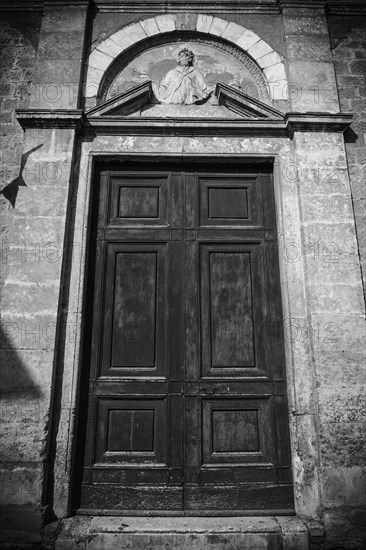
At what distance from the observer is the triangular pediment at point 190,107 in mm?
4762

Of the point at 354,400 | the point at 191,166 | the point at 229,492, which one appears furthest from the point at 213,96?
the point at 229,492

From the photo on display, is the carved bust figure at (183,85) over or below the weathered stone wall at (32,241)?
over

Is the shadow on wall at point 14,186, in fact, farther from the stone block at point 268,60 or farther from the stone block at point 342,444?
the stone block at point 342,444

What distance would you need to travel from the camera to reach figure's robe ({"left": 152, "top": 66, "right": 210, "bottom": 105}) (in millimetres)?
4973

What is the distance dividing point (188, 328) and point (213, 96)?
8.33 ft

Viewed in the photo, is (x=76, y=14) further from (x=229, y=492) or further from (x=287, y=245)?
(x=229, y=492)

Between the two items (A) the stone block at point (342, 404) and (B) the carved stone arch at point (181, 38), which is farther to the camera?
(B) the carved stone arch at point (181, 38)

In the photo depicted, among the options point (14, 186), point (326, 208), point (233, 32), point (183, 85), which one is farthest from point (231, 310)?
point (233, 32)

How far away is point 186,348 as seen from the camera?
13.9 feet

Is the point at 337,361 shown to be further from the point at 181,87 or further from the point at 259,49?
the point at 259,49

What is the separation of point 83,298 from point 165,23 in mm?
3279

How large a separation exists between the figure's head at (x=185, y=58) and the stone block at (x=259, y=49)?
2.10ft

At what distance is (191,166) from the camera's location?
4.77 meters

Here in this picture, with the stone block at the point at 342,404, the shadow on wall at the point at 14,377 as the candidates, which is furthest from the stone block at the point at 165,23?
the stone block at the point at 342,404
